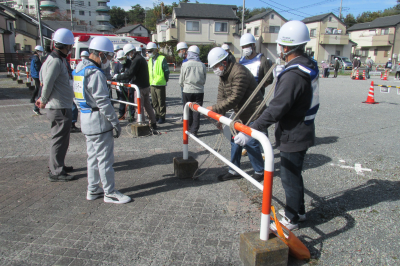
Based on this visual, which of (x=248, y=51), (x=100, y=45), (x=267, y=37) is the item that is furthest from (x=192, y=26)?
(x=100, y=45)

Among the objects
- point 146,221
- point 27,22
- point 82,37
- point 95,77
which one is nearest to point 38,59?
point 82,37

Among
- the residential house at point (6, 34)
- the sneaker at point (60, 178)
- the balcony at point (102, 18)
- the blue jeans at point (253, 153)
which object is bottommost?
the sneaker at point (60, 178)

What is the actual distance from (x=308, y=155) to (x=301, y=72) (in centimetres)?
316

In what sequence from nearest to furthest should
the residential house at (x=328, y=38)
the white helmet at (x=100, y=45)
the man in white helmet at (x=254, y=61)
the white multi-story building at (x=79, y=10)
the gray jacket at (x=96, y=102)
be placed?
the gray jacket at (x=96, y=102) → the white helmet at (x=100, y=45) → the man in white helmet at (x=254, y=61) → the residential house at (x=328, y=38) → the white multi-story building at (x=79, y=10)

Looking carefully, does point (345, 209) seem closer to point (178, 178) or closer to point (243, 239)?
point (243, 239)

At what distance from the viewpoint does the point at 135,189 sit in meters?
3.96

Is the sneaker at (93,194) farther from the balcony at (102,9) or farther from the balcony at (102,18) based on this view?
the balcony at (102,9)

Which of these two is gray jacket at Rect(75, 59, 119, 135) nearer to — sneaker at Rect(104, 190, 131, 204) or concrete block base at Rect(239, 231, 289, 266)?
sneaker at Rect(104, 190, 131, 204)

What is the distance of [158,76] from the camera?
24.4 ft

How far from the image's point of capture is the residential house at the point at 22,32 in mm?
41972

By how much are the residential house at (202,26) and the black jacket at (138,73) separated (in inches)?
1590

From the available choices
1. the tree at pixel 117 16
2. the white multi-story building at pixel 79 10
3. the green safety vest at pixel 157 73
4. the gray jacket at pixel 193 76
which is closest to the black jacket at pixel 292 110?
the gray jacket at pixel 193 76

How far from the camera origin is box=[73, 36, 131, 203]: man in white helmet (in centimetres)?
320

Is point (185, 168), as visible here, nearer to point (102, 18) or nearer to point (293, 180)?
point (293, 180)
